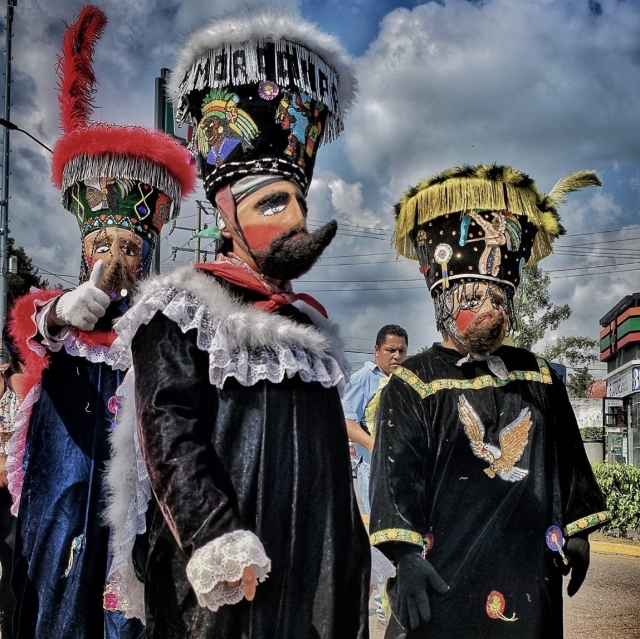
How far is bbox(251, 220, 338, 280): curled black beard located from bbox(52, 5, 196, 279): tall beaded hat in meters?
1.44

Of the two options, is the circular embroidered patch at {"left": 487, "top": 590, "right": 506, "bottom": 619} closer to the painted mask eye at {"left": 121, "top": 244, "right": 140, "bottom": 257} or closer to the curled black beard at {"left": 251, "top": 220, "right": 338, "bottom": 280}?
the curled black beard at {"left": 251, "top": 220, "right": 338, "bottom": 280}

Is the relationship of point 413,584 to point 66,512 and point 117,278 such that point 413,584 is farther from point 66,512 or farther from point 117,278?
point 117,278

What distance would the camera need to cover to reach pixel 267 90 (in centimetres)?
229

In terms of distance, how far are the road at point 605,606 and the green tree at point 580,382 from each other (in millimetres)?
32753

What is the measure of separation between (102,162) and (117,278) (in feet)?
1.87

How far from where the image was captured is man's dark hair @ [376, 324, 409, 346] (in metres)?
5.82

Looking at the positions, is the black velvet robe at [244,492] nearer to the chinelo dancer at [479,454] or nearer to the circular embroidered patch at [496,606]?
the chinelo dancer at [479,454]

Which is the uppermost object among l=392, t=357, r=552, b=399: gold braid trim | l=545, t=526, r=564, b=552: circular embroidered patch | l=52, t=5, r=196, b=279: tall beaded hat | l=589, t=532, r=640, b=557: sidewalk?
l=52, t=5, r=196, b=279: tall beaded hat

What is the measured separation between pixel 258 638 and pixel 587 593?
15.8ft

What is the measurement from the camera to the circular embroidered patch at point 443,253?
3545 millimetres

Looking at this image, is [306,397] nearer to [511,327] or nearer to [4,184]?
[511,327]

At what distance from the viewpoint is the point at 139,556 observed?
7.36 ft

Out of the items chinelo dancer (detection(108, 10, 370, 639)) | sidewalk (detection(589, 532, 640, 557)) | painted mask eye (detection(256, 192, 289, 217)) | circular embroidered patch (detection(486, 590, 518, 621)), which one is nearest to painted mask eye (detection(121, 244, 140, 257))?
chinelo dancer (detection(108, 10, 370, 639))

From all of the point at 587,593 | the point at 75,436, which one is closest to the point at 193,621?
the point at 75,436
